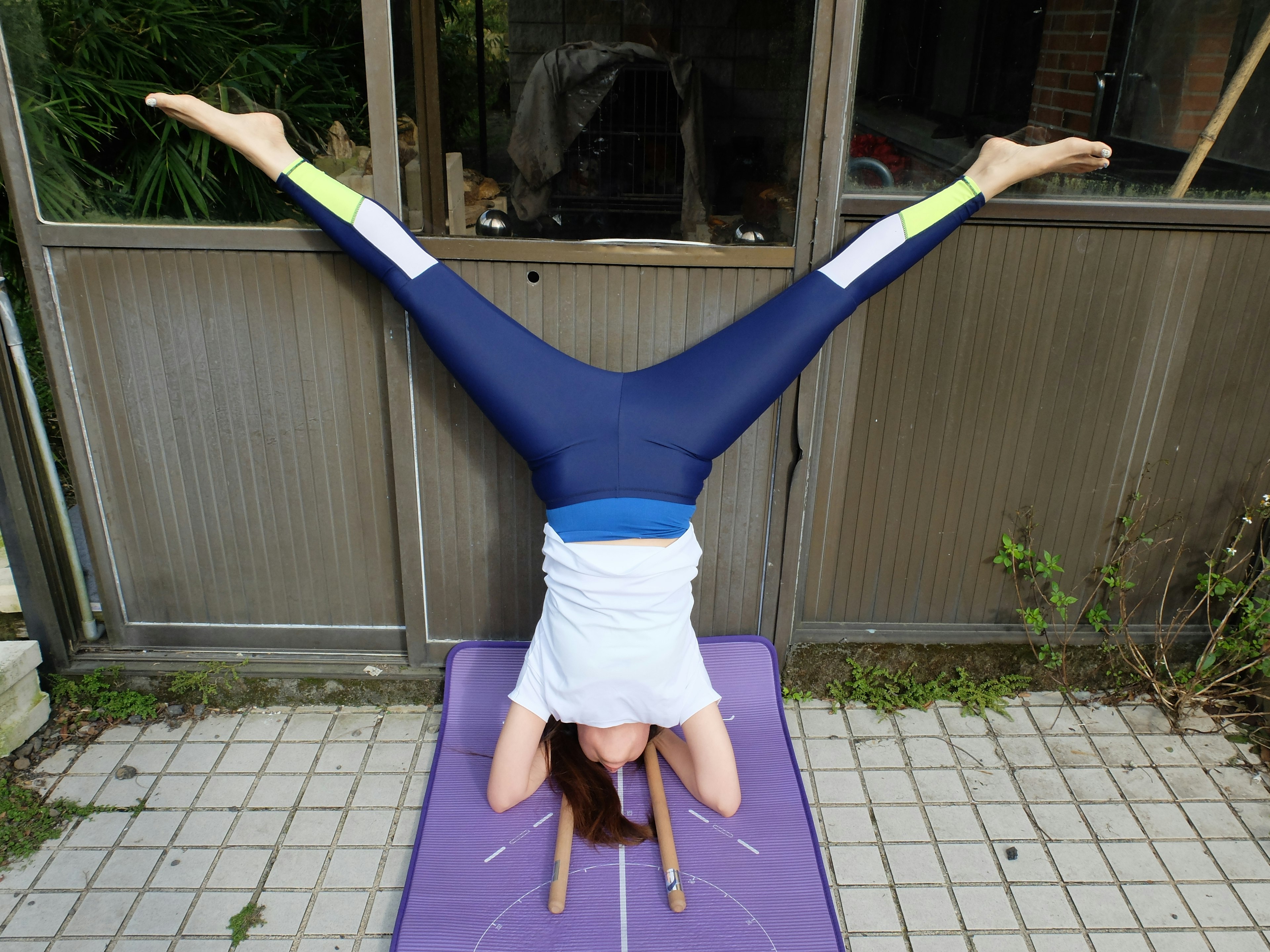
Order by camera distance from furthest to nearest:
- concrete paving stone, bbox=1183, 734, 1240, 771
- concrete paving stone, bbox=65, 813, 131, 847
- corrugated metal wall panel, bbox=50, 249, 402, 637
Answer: concrete paving stone, bbox=1183, 734, 1240, 771 < corrugated metal wall panel, bbox=50, 249, 402, 637 < concrete paving stone, bbox=65, 813, 131, 847

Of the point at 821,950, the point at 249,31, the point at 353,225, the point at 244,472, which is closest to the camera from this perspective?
the point at 821,950

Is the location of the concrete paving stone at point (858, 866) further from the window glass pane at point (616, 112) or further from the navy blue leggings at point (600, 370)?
the window glass pane at point (616, 112)

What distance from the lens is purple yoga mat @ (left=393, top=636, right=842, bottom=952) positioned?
2.44 metres

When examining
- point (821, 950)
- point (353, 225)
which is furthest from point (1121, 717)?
point (353, 225)

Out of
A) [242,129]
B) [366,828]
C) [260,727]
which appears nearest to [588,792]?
[366,828]

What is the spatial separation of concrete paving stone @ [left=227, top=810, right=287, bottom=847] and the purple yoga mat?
1.63ft

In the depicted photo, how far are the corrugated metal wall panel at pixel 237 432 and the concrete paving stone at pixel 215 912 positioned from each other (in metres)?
1.11

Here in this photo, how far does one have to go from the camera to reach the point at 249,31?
3.00m

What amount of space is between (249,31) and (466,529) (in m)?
1.92

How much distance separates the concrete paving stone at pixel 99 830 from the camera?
2.78m

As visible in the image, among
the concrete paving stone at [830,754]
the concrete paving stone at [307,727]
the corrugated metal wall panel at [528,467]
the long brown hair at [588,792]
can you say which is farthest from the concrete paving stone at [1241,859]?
the concrete paving stone at [307,727]

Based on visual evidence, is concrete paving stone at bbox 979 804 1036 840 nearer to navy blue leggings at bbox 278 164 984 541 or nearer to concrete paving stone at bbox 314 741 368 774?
navy blue leggings at bbox 278 164 984 541

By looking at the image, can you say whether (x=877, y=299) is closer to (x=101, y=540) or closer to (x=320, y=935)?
(x=320, y=935)

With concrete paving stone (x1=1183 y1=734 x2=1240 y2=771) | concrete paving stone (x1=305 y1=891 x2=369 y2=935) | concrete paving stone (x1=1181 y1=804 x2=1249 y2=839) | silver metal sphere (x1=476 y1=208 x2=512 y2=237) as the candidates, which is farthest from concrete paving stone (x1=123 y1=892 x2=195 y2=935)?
concrete paving stone (x1=1183 y1=734 x2=1240 y2=771)
